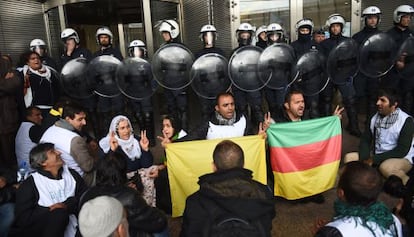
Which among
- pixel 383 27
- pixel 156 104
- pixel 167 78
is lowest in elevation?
pixel 156 104

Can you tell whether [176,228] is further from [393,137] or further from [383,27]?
[383,27]

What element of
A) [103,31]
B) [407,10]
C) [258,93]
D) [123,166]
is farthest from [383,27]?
[123,166]

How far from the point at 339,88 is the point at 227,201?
3.97 m

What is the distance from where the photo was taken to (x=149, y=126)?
536 centimetres

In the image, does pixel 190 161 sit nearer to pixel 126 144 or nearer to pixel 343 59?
pixel 126 144

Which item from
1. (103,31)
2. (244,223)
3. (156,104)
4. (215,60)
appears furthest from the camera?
(156,104)

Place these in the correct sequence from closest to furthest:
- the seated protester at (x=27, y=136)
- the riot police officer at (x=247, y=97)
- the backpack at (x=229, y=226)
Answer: the backpack at (x=229, y=226)
the seated protester at (x=27, y=136)
the riot police officer at (x=247, y=97)

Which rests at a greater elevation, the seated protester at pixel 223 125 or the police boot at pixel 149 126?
the seated protester at pixel 223 125

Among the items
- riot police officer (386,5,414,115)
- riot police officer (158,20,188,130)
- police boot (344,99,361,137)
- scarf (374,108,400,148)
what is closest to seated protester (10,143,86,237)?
scarf (374,108,400,148)

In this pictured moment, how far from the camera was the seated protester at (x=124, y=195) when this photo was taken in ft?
6.31

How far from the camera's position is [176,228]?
10.2 feet

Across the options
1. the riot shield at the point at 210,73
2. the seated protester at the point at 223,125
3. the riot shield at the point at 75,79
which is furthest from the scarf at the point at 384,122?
the riot shield at the point at 75,79

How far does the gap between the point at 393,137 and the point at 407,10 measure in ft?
7.59

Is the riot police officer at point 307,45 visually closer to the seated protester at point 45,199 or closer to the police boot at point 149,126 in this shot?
the police boot at point 149,126
